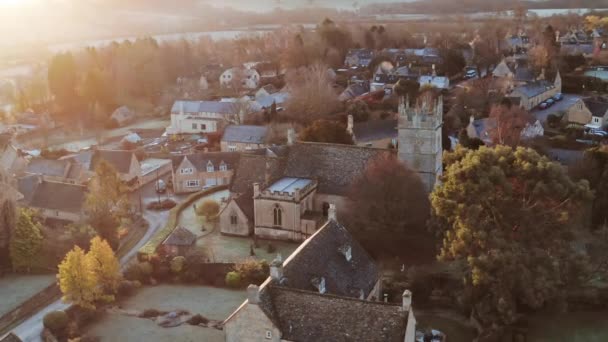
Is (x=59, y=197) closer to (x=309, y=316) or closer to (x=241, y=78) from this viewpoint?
(x=309, y=316)

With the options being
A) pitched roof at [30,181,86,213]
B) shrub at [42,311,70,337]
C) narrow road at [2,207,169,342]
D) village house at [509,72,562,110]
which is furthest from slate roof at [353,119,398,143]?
shrub at [42,311,70,337]

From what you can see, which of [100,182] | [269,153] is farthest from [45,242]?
[269,153]

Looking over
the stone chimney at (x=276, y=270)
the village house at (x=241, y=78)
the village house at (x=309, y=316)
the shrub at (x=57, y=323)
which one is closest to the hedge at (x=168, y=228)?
the shrub at (x=57, y=323)

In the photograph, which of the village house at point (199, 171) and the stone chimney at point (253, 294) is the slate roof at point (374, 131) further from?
the stone chimney at point (253, 294)

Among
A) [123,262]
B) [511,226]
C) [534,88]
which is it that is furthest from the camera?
[534,88]

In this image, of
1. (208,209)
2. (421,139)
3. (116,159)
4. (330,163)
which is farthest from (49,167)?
(421,139)
